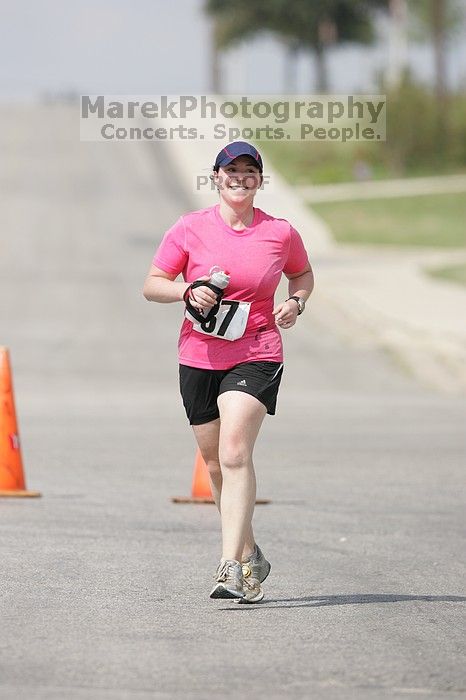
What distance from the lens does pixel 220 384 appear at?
25.0 feet

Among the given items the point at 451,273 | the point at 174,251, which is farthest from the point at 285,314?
the point at 451,273

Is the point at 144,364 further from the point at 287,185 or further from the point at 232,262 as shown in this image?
the point at 287,185

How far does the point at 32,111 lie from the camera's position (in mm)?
98000

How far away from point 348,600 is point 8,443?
13.9 feet

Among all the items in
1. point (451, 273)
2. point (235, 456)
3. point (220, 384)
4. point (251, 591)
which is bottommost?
point (451, 273)

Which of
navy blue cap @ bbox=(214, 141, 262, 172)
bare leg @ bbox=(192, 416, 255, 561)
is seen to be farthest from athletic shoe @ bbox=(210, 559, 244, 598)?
navy blue cap @ bbox=(214, 141, 262, 172)

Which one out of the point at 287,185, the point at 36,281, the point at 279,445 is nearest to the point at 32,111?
the point at 287,185

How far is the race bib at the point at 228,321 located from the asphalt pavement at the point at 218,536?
1.20 metres

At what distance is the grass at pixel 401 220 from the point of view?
46.6 m

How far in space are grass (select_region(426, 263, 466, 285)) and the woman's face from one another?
26657 mm

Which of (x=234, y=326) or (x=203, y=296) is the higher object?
(x=203, y=296)

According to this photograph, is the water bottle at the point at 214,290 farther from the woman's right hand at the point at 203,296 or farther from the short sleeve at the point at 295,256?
the short sleeve at the point at 295,256

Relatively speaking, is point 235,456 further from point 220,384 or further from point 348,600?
point 348,600

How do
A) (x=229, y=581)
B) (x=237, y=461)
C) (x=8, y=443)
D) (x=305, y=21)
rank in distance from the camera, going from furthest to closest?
(x=305, y=21) → (x=8, y=443) → (x=237, y=461) → (x=229, y=581)
